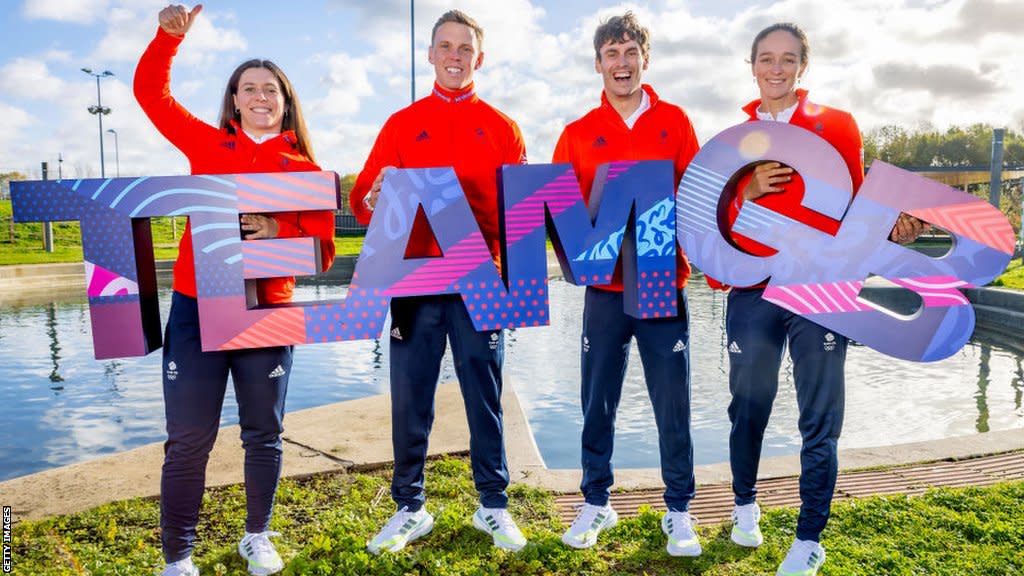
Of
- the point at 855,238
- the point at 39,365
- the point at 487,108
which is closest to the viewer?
the point at 855,238

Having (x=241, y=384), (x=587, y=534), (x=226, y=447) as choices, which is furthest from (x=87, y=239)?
(x=587, y=534)

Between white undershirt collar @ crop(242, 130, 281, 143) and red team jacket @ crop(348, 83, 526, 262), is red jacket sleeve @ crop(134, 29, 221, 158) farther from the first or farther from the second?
red team jacket @ crop(348, 83, 526, 262)

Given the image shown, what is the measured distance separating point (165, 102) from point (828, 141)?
2638mm

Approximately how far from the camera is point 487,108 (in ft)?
10.3

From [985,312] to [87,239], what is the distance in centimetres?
1309

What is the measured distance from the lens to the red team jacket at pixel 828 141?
298cm

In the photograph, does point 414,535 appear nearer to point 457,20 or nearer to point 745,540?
point 745,540

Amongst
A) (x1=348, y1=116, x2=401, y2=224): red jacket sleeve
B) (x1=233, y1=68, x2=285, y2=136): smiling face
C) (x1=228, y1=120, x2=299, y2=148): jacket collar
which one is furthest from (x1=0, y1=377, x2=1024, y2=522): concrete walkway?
(x1=233, y1=68, x2=285, y2=136): smiling face

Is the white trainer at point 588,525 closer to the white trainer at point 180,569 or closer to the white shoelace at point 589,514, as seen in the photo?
the white shoelace at point 589,514

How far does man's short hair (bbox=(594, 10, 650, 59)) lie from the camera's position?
302 centimetres

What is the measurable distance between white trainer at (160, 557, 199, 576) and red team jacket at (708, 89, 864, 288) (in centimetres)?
239

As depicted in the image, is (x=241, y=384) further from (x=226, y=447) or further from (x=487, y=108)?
(x=226, y=447)

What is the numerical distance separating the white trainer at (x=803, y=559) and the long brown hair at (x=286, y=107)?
252 cm

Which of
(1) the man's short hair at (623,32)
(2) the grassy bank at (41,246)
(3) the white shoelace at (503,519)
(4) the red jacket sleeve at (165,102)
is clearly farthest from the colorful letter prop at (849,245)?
(2) the grassy bank at (41,246)
